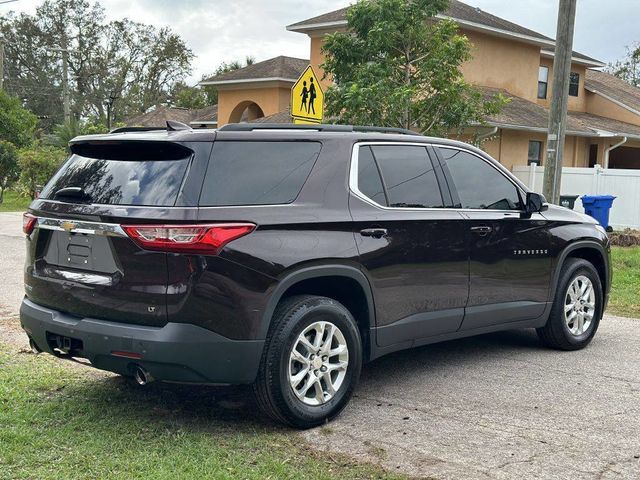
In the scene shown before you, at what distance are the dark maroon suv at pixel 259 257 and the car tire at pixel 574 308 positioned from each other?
1.12 m

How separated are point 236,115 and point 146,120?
10.3 m

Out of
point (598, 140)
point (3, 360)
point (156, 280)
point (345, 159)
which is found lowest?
point (3, 360)

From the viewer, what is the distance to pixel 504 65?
83.1ft

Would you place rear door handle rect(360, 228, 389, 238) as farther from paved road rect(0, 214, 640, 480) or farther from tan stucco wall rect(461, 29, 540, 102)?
tan stucco wall rect(461, 29, 540, 102)

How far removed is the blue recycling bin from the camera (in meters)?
17.9

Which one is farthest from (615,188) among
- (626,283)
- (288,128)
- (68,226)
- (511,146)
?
(68,226)

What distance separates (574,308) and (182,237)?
4149 mm

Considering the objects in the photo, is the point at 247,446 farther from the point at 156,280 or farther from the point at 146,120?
the point at 146,120

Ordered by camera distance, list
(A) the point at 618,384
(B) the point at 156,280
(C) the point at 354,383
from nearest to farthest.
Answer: (B) the point at 156,280 < (C) the point at 354,383 < (A) the point at 618,384

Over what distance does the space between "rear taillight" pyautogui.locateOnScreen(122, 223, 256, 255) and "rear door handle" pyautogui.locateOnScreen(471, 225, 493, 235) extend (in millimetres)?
2307

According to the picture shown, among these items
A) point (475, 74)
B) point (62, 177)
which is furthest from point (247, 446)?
point (475, 74)

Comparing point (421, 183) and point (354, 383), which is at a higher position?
point (421, 183)

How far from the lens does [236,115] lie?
3095cm

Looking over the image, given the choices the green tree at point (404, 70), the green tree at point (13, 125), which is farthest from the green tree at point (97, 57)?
the green tree at point (404, 70)
